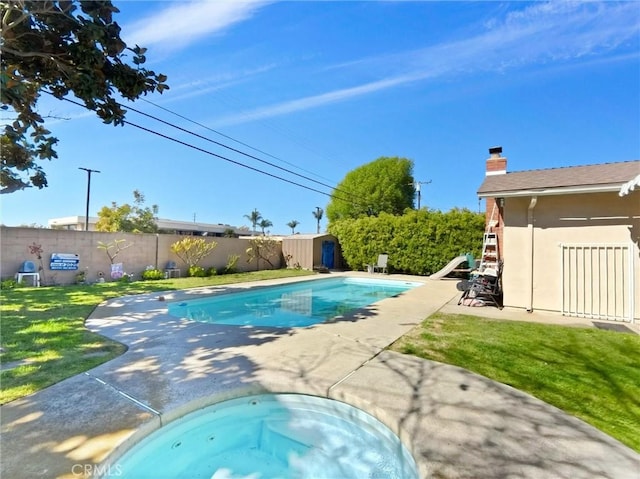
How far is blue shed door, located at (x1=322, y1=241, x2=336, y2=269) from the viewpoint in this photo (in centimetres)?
1973

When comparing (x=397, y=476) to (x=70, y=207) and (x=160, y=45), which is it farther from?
(x=70, y=207)

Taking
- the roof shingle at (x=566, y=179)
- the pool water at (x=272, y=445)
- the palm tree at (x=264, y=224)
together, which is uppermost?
the palm tree at (x=264, y=224)

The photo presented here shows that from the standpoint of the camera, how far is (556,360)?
4266 mm

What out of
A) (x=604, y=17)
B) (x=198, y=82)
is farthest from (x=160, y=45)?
(x=604, y=17)

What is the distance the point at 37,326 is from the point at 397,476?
6.70 metres

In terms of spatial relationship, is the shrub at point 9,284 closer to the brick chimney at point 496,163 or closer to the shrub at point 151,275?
the shrub at point 151,275

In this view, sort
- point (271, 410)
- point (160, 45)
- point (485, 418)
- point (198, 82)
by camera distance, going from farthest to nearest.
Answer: point (198, 82), point (160, 45), point (271, 410), point (485, 418)

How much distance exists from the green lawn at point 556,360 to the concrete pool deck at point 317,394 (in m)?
0.30

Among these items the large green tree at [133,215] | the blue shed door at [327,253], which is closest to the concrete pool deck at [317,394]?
the blue shed door at [327,253]

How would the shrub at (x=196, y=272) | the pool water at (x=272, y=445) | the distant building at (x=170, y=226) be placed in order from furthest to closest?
the distant building at (x=170, y=226) < the shrub at (x=196, y=272) < the pool water at (x=272, y=445)

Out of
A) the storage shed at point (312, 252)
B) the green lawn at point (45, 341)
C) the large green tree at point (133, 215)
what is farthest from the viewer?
the large green tree at point (133, 215)

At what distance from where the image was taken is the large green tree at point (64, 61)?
468 cm

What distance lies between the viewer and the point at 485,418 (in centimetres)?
278

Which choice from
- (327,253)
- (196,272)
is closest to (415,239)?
(327,253)
